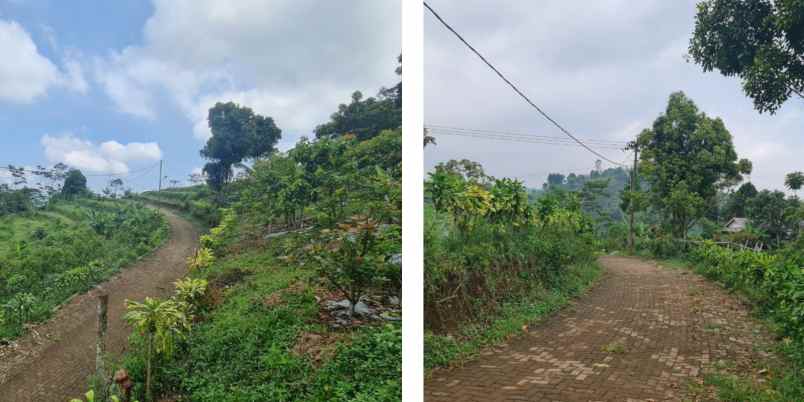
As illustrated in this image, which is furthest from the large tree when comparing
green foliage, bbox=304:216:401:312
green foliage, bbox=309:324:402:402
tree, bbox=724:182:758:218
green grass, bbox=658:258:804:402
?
green foliage, bbox=309:324:402:402

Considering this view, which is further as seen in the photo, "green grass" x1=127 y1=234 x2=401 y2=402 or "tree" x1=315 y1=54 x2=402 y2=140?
"tree" x1=315 y1=54 x2=402 y2=140

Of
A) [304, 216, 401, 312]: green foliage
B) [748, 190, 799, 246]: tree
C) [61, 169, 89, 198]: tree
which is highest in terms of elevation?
[61, 169, 89, 198]: tree

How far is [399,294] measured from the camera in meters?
2.58

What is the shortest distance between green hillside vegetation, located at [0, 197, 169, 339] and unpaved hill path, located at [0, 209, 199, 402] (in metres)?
0.05

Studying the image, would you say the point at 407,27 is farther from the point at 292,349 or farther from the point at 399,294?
the point at 292,349

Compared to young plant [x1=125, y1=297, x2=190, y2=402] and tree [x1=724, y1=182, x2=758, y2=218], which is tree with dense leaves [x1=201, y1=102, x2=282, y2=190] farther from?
tree [x1=724, y1=182, x2=758, y2=218]

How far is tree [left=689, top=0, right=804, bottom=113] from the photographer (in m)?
2.15

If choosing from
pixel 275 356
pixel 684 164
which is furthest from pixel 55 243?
pixel 684 164

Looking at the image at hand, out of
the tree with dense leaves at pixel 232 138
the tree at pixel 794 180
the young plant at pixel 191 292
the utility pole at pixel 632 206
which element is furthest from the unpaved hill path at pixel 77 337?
the utility pole at pixel 632 206

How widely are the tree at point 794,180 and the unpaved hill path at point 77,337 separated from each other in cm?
263

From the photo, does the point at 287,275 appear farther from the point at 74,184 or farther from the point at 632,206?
the point at 632,206

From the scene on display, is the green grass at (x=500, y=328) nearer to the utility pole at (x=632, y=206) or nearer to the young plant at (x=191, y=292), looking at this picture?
the young plant at (x=191, y=292)

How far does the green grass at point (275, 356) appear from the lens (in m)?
1.99

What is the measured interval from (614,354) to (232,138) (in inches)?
88.8
